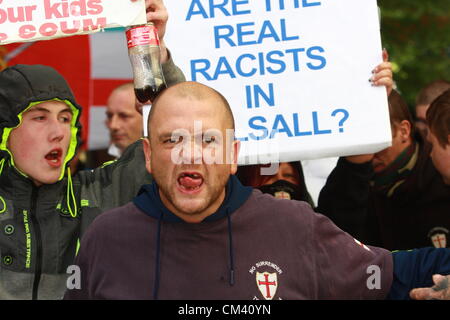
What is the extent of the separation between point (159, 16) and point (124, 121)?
2.49 metres

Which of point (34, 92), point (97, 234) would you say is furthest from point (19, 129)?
point (97, 234)

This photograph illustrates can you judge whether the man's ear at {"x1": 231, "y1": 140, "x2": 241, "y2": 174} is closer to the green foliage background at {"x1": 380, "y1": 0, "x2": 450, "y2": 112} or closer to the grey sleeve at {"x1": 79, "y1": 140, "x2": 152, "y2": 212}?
the grey sleeve at {"x1": 79, "y1": 140, "x2": 152, "y2": 212}

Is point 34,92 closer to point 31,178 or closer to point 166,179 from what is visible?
point 31,178

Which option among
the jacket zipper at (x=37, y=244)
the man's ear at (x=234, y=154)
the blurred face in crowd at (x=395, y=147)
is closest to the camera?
the man's ear at (x=234, y=154)

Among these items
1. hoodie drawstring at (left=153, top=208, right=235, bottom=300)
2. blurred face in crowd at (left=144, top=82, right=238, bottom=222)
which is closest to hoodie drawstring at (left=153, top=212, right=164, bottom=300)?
hoodie drawstring at (left=153, top=208, right=235, bottom=300)

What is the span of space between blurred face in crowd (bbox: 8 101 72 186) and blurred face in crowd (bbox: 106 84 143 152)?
2.30 metres

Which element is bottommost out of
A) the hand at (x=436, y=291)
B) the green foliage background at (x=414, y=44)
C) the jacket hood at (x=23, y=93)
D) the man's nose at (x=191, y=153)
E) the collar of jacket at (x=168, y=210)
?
the hand at (x=436, y=291)

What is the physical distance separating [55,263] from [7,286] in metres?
0.21

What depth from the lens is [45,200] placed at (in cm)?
364

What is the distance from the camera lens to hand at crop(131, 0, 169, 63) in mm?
3766

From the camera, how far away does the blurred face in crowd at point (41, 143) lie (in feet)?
12.0

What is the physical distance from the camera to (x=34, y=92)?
373 cm

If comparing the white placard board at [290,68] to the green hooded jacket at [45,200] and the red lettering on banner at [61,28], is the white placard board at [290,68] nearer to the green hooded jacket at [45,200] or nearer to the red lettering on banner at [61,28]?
the green hooded jacket at [45,200]

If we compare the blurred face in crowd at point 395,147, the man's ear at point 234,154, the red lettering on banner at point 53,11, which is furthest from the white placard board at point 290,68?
the blurred face in crowd at point 395,147
